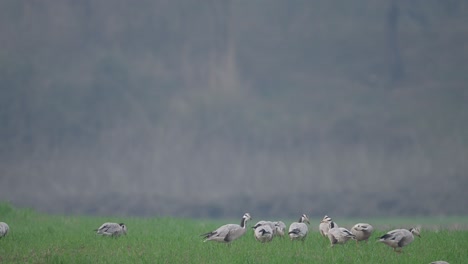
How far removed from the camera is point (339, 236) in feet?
67.2

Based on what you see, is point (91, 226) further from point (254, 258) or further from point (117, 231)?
point (254, 258)

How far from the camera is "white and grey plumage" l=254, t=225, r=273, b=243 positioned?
21422 millimetres

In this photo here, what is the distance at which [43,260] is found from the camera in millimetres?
18594

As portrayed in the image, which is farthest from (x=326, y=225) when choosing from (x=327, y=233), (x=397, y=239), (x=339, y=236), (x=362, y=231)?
(x=397, y=239)

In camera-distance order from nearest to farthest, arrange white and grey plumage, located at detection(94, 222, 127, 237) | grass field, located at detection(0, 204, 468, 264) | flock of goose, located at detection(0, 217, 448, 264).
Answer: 1. grass field, located at detection(0, 204, 468, 264)
2. flock of goose, located at detection(0, 217, 448, 264)
3. white and grey plumage, located at detection(94, 222, 127, 237)

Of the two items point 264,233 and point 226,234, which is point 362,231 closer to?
point 264,233

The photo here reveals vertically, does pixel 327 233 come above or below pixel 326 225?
below

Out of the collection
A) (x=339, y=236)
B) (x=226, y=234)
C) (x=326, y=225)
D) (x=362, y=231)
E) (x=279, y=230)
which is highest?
(x=279, y=230)

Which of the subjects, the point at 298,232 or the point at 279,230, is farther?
the point at 279,230

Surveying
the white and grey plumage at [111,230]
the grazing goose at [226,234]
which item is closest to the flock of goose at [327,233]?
the grazing goose at [226,234]

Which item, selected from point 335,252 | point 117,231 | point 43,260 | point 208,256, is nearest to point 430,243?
point 335,252

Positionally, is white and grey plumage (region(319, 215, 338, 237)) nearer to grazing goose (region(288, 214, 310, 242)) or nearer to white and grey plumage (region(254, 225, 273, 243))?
grazing goose (region(288, 214, 310, 242))

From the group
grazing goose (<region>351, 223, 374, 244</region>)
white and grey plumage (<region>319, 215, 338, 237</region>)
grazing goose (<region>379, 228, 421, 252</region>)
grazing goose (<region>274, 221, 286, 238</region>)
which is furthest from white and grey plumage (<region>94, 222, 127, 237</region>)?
grazing goose (<region>379, 228, 421, 252</region>)

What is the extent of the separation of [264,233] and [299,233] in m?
0.95
